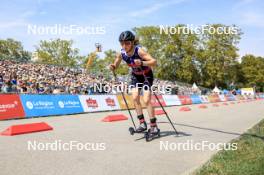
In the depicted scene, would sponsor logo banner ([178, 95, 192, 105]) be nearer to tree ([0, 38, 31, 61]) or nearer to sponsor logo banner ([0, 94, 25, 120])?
sponsor logo banner ([0, 94, 25, 120])

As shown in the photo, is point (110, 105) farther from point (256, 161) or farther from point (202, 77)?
point (202, 77)

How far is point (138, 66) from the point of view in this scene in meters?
8.23

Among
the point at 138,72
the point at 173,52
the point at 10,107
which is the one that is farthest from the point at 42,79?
the point at 173,52

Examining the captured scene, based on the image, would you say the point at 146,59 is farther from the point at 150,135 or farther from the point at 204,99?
the point at 204,99

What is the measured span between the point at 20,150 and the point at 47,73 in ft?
68.0

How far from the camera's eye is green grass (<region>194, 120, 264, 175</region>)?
15.8 feet

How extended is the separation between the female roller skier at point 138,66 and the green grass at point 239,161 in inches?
83.2

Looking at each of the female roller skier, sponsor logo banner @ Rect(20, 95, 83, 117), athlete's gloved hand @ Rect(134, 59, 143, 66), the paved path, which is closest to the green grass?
the paved path

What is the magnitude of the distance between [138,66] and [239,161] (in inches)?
136

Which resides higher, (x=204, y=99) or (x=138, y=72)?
(x=138, y=72)

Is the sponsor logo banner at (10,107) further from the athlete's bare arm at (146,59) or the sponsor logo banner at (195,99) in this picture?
the sponsor logo banner at (195,99)

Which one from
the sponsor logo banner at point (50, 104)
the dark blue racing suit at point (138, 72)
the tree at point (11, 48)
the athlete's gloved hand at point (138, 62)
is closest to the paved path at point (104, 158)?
the dark blue racing suit at point (138, 72)

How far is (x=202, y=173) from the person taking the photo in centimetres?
471

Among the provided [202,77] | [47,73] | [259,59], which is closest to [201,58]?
[202,77]
